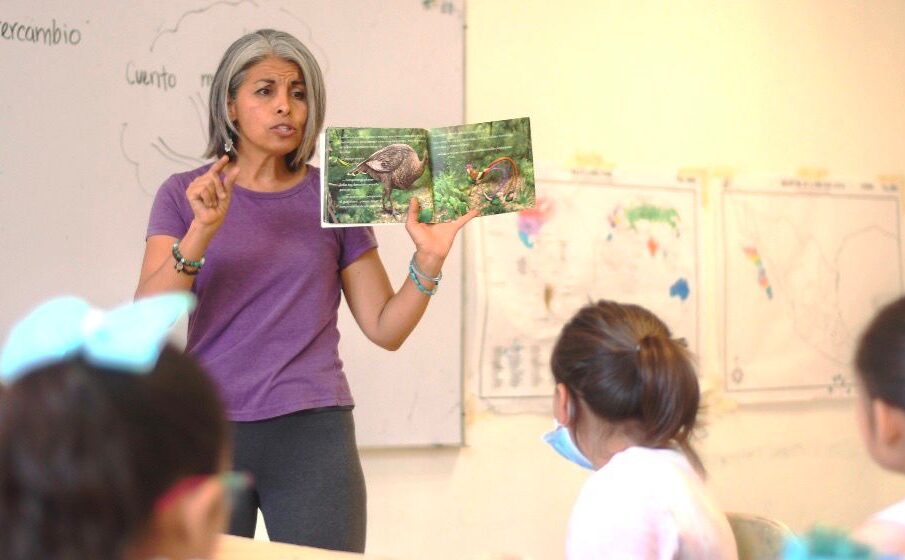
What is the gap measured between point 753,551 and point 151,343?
3.82 ft

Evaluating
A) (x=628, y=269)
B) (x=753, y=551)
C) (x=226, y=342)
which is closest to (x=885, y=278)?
(x=628, y=269)

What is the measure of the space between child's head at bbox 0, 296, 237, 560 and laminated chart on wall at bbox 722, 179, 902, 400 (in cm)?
291

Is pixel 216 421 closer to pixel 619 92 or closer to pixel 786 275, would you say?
pixel 619 92

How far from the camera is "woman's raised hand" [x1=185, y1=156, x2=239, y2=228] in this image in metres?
1.70

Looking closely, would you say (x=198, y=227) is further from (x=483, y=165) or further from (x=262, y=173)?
(x=483, y=165)

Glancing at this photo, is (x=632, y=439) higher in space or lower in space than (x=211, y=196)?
lower

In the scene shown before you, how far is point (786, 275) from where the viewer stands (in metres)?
3.55

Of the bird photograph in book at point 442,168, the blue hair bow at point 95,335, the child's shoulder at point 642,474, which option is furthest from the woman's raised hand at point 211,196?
the blue hair bow at point 95,335

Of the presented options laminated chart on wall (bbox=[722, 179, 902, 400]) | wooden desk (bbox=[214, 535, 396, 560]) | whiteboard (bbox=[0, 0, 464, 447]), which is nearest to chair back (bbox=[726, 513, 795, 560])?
wooden desk (bbox=[214, 535, 396, 560])

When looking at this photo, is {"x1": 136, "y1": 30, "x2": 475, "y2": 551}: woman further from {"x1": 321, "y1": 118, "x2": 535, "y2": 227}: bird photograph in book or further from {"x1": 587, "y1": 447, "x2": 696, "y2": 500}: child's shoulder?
{"x1": 587, "y1": 447, "x2": 696, "y2": 500}: child's shoulder

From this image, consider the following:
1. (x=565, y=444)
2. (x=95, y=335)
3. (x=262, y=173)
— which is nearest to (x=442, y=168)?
(x=262, y=173)

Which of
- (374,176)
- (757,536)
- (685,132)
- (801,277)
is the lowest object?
(757,536)

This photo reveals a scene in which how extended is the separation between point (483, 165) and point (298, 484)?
0.69m

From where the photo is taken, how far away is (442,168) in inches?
76.6
